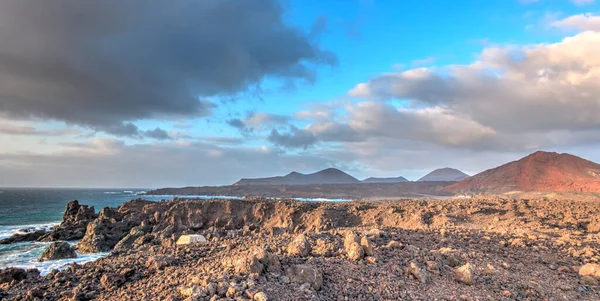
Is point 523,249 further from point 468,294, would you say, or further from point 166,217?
point 166,217

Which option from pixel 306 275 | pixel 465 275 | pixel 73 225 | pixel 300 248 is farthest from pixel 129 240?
pixel 465 275

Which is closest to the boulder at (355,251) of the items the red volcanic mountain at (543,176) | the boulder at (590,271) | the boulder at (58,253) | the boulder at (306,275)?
the boulder at (306,275)

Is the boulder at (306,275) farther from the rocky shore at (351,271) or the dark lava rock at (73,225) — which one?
the dark lava rock at (73,225)

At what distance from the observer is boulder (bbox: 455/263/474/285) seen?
241 inches

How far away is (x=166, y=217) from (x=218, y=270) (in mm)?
21781

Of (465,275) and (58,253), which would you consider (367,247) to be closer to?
(465,275)

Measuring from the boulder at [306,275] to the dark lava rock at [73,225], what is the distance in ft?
91.5

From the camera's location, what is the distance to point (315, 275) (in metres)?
5.38

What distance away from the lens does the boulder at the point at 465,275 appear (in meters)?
6.11

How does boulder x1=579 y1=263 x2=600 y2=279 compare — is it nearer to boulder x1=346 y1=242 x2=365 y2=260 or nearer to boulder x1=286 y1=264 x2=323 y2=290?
boulder x1=346 y1=242 x2=365 y2=260

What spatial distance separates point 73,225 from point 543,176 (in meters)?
65.1

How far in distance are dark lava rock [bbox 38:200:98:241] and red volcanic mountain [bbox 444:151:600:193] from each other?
191 feet

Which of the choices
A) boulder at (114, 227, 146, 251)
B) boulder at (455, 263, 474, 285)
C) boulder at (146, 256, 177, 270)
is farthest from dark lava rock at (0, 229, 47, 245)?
boulder at (455, 263, 474, 285)

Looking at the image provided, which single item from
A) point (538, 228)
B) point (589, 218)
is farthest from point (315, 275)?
point (589, 218)
